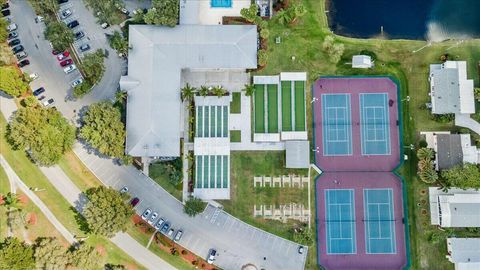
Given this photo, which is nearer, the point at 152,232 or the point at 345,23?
the point at 152,232

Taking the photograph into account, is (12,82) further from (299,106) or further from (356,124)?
(356,124)

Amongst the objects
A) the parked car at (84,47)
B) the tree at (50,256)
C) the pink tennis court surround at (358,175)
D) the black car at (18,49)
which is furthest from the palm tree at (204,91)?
the tree at (50,256)

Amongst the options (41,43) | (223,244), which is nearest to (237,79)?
(223,244)

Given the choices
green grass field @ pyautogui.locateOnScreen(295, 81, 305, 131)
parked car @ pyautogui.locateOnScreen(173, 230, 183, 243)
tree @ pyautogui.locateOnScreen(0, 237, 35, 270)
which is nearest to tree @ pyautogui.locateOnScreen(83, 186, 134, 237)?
parked car @ pyautogui.locateOnScreen(173, 230, 183, 243)

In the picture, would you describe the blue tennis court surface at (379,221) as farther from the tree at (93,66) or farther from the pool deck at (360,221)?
the tree at (93,66)

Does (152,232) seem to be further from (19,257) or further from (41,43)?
(41,43)

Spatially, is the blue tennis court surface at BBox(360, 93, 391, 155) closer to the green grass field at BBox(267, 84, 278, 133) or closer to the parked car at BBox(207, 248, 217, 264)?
the green grass field at BBox(267, 84, 278, 133)

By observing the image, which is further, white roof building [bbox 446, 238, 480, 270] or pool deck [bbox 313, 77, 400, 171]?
pool deck [bbox 313, 77, 400, 171]
